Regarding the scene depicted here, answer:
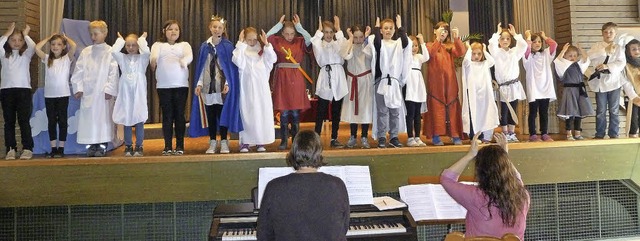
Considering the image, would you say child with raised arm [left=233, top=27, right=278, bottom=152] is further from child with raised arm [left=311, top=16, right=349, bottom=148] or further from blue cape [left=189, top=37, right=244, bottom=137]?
child with raised arm [left=311, top=16, right=349, bottom=148]

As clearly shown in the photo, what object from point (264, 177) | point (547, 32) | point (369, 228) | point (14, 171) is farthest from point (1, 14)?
point (547, 32)

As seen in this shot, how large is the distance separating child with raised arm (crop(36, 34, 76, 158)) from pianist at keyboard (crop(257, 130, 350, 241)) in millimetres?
3468

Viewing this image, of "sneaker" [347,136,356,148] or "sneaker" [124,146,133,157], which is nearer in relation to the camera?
"sneaker" [124,146,133,157]

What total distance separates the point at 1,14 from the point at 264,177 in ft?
16.6

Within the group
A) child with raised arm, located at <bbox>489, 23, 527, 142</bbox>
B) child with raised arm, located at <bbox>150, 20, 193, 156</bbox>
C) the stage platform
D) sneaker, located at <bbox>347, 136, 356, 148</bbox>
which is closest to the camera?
the stage platform

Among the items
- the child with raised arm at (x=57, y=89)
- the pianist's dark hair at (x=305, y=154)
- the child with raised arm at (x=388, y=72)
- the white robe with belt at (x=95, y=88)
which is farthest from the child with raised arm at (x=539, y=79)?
the child with raised arm at (x=57, y=89)

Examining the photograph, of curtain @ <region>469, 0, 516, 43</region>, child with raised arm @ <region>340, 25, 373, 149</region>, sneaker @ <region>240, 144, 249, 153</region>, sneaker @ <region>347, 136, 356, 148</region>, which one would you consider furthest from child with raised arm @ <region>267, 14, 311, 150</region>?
curtain @ <region>469, 0, 516, 43</region>

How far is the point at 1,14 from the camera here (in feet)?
20.3

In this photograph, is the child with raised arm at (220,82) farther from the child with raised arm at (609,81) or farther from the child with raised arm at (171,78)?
the child with raised arm at (609,81)

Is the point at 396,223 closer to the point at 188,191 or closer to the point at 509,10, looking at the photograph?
the point at 188,191

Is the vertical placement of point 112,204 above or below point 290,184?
below

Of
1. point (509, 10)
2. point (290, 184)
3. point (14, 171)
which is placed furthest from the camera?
point (509, 10)

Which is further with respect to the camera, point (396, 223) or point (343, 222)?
point (396, 223)

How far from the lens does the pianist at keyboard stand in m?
2.29
